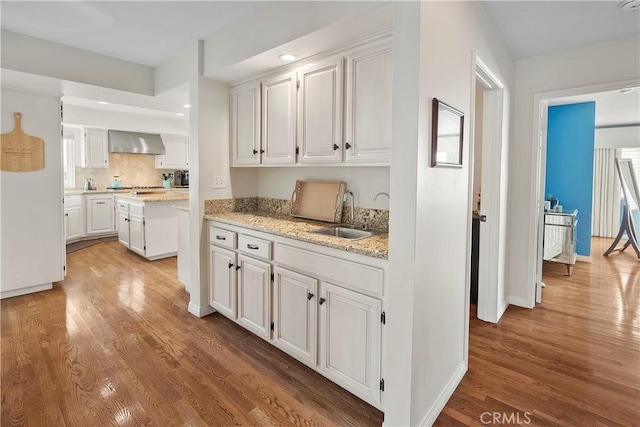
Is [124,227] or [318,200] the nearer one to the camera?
[318,200]

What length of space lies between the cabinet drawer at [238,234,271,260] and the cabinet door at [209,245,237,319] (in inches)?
6.5

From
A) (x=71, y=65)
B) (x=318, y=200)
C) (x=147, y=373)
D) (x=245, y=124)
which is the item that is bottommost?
(x=147, y=373)

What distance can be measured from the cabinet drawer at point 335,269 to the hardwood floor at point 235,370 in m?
0.71

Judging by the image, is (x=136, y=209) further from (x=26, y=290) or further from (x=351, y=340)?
(x=351, y=340)

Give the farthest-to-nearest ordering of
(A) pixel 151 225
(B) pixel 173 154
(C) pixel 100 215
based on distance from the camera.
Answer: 1. (B) pixel 173 154
2. (C) pixel 100 215
3. (A) pixel 151 225

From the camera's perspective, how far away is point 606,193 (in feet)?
22.1

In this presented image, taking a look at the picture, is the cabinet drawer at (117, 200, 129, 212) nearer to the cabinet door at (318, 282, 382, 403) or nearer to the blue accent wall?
the cabinet door at (318, 282, 382, 403)

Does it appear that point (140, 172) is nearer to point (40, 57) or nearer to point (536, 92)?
point (40, 57)

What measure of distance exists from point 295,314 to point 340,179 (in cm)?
116

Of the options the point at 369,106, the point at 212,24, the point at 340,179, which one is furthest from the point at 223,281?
the point at 212,24

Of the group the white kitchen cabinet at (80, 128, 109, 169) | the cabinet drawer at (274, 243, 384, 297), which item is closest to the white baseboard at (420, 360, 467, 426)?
the cabinet drawer at (274, 243, 384, 297)

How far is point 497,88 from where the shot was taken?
2779 millimetres

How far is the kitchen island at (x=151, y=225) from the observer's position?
4.80 metres

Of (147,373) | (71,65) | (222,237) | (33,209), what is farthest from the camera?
(33,209)
